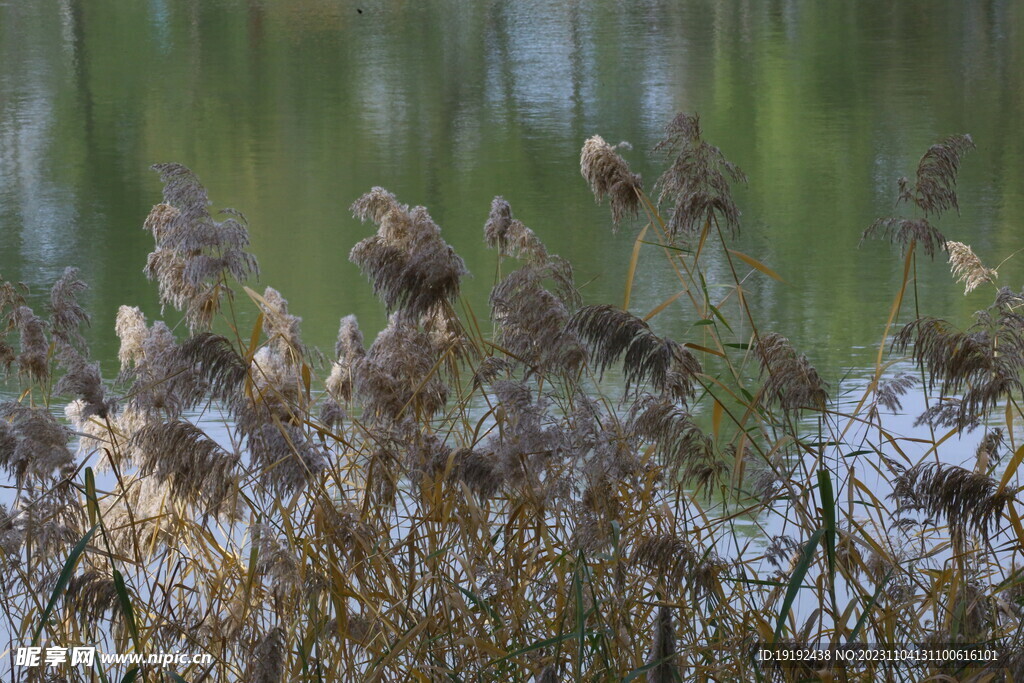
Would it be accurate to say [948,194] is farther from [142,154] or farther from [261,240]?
[142,154]

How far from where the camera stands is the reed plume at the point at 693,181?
166cm

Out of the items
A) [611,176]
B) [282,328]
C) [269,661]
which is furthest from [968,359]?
[282,328]

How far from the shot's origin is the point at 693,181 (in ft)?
5.57

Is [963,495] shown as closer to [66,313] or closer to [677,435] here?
[677,435]

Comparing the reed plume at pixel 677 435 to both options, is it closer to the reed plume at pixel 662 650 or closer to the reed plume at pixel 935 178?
the reed plume at pixel 662 650

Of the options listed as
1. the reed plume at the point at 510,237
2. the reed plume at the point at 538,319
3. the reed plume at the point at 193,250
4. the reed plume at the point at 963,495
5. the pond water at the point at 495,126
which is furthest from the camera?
the pond water at the point at 495,126

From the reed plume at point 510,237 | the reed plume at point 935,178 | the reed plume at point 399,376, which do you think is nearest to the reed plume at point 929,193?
the reed plume at point 935,178

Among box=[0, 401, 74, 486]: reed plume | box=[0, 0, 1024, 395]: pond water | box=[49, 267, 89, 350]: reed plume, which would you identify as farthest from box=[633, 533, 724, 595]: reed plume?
box=[0, 0, 1024, 395]: pond water

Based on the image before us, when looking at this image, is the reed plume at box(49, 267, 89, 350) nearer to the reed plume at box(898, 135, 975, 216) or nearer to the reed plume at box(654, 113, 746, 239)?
the reed plume at box(654, 113, 746, 239)

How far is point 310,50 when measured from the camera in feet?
35.2

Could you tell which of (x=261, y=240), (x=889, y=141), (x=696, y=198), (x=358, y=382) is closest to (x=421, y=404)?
(x=358, y=382)

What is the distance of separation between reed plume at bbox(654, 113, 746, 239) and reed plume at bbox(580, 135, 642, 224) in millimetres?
52

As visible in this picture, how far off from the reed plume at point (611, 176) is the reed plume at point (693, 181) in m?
0.05

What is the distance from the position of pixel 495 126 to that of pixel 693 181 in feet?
20.5
